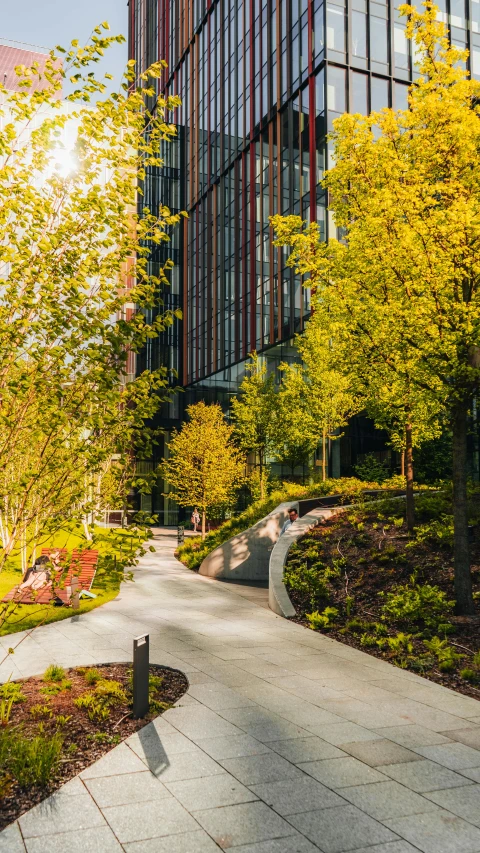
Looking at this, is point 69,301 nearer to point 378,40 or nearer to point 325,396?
point 325,396

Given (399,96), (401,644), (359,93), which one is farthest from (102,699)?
(399,96)

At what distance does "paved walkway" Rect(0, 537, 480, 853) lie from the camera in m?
4.85

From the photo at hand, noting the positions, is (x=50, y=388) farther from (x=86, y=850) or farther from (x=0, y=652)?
(x=0, y=652)

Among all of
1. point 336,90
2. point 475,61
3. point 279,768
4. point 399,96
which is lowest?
point 279,768

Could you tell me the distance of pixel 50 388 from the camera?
20.3 ft

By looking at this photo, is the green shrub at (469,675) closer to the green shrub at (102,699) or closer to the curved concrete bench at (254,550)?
the green shrub at (102,699)

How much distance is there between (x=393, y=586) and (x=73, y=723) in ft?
25.3

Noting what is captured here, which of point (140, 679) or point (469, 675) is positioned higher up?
point (140, 679)

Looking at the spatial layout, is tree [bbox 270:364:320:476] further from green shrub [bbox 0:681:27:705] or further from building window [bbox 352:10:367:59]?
green shrub [bbox 0:681:27:705]

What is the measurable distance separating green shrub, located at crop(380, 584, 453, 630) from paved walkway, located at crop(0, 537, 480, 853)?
4.33ft

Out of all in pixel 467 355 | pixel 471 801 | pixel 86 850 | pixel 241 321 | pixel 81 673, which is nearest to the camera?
pixel 86 850

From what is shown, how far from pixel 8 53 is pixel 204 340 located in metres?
91.9

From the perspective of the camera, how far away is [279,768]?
238 inches

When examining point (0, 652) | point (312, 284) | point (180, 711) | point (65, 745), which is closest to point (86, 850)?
point (65, 745)
